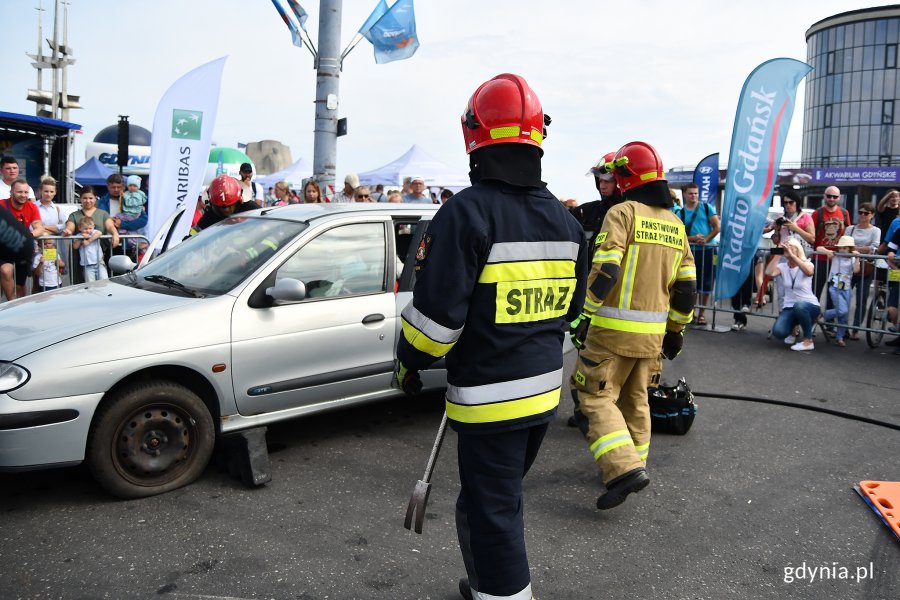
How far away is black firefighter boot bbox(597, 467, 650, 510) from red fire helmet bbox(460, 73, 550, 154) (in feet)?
6.34

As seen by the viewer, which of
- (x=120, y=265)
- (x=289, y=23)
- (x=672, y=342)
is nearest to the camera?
(x=672, y=342)

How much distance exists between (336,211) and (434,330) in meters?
2.65

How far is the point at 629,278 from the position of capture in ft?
13.6

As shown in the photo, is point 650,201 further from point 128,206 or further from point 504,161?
point 128,206

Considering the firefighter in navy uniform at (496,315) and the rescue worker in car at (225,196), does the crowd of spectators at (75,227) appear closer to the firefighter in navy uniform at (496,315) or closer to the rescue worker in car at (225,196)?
the rescue worker in car at (225,196)

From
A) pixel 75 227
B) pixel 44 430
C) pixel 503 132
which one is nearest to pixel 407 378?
pixel 503 132

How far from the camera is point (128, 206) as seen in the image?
32.3 ft

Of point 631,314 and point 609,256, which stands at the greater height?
point 609,256

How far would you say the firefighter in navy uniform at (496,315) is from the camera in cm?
240

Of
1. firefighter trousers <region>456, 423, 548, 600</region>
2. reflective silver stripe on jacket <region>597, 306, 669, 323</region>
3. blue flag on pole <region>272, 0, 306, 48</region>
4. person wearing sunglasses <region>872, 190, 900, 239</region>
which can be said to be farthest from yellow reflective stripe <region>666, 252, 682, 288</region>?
person wearing sunglasses <region>872, 190, 900, 239</region>

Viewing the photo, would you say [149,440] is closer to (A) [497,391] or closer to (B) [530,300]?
(A) [497,391]

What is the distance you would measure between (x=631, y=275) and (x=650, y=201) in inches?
18.7

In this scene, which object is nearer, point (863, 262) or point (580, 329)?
point (580, 329)

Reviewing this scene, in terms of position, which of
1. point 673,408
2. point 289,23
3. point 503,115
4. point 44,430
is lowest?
point 673,408
